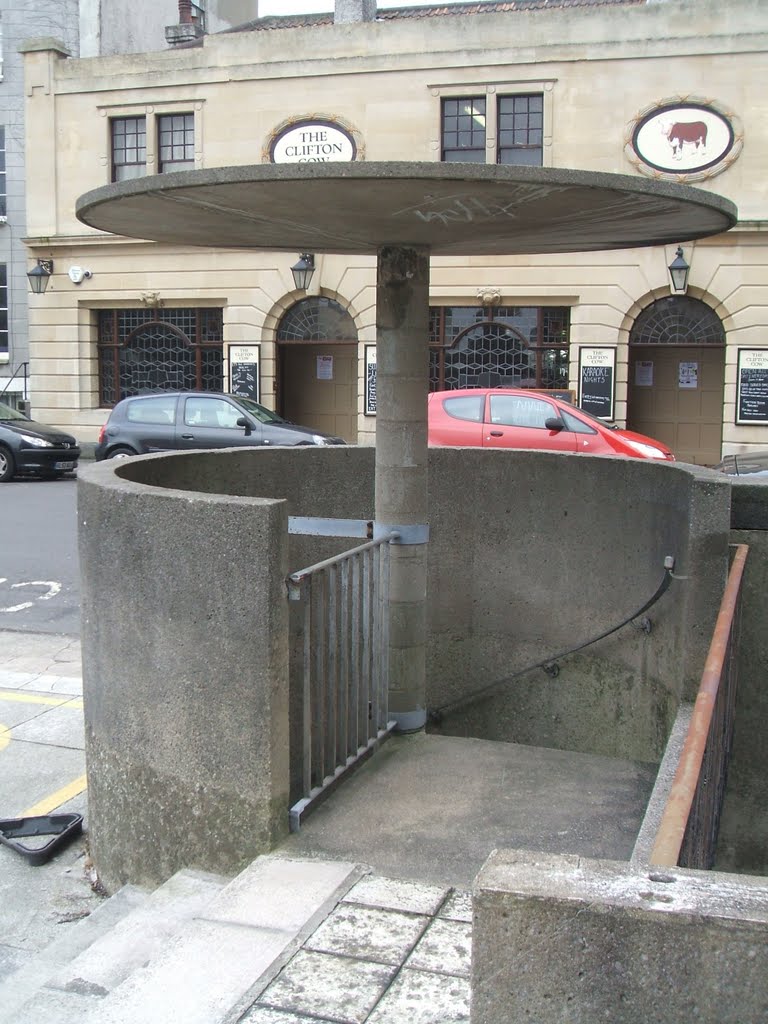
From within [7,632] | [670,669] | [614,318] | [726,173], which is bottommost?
[7,632]

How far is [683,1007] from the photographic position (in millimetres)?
1779

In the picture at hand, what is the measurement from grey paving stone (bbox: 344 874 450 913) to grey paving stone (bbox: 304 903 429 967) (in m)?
0.05

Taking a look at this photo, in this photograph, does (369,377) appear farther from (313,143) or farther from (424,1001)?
(424,1001)

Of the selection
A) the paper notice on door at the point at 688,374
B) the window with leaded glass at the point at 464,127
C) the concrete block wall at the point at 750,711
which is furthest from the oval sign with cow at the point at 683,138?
the concrete block wall at the point at 750,711

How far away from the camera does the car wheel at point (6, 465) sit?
2047cm

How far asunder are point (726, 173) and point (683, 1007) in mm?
23089

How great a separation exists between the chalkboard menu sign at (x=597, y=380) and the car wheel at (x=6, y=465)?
1175 centimetres

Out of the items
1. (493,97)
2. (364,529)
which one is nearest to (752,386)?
(493,97)

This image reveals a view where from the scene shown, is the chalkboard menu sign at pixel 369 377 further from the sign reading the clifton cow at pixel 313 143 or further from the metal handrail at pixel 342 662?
the metal handrail at pixel 342 662

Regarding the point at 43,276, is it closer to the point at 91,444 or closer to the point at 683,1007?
the point at 91,444

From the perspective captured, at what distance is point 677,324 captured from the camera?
24.0m

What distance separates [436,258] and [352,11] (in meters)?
7.22

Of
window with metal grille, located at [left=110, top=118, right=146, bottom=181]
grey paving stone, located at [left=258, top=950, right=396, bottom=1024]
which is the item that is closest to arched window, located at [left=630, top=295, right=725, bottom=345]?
window with metal grille, located at [left=110, top=118, right=146, bottom=181]

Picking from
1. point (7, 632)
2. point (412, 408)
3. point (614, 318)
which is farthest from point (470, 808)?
point (614, 318)
